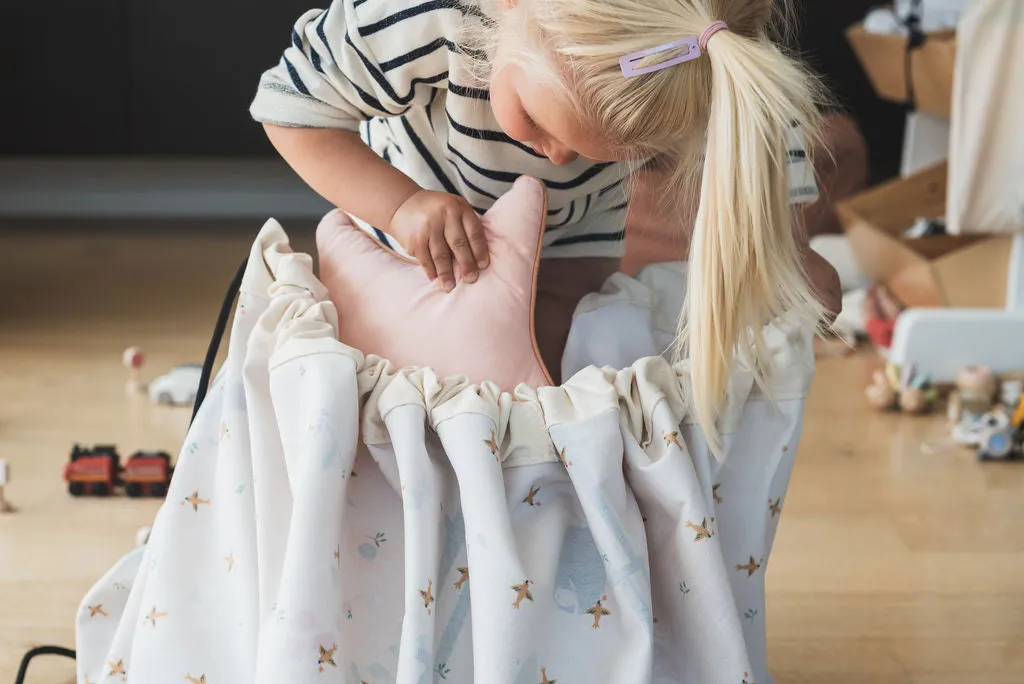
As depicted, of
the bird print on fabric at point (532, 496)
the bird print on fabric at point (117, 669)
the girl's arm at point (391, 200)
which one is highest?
the girl's arm at point (391, 200)

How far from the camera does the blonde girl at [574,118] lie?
0.67 meters

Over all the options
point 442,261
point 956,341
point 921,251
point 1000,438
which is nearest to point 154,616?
point 442,261

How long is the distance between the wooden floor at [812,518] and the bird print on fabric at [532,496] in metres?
0.42

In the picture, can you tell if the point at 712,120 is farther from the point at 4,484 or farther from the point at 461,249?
the point at 4,484

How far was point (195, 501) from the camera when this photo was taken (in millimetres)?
761

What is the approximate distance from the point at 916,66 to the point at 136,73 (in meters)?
1.35

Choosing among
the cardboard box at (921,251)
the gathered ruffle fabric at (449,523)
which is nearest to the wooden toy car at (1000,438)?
the cardboard box at (921,251)

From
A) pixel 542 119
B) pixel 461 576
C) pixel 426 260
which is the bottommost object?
pixel 461 576

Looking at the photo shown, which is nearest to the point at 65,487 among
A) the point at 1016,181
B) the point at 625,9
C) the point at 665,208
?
the point at 665,208

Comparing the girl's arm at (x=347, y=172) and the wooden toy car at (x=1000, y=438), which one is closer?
the girl's arm at (x=347, y=172)

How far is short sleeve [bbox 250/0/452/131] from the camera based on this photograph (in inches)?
33.2

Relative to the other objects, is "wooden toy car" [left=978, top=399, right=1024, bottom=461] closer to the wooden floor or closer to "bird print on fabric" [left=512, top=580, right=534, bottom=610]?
the wooden floor

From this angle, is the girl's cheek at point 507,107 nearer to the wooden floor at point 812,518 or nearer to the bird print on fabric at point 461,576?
the bird print on fabric at point 461,576

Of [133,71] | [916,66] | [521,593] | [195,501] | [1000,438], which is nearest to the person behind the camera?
[521,593]
